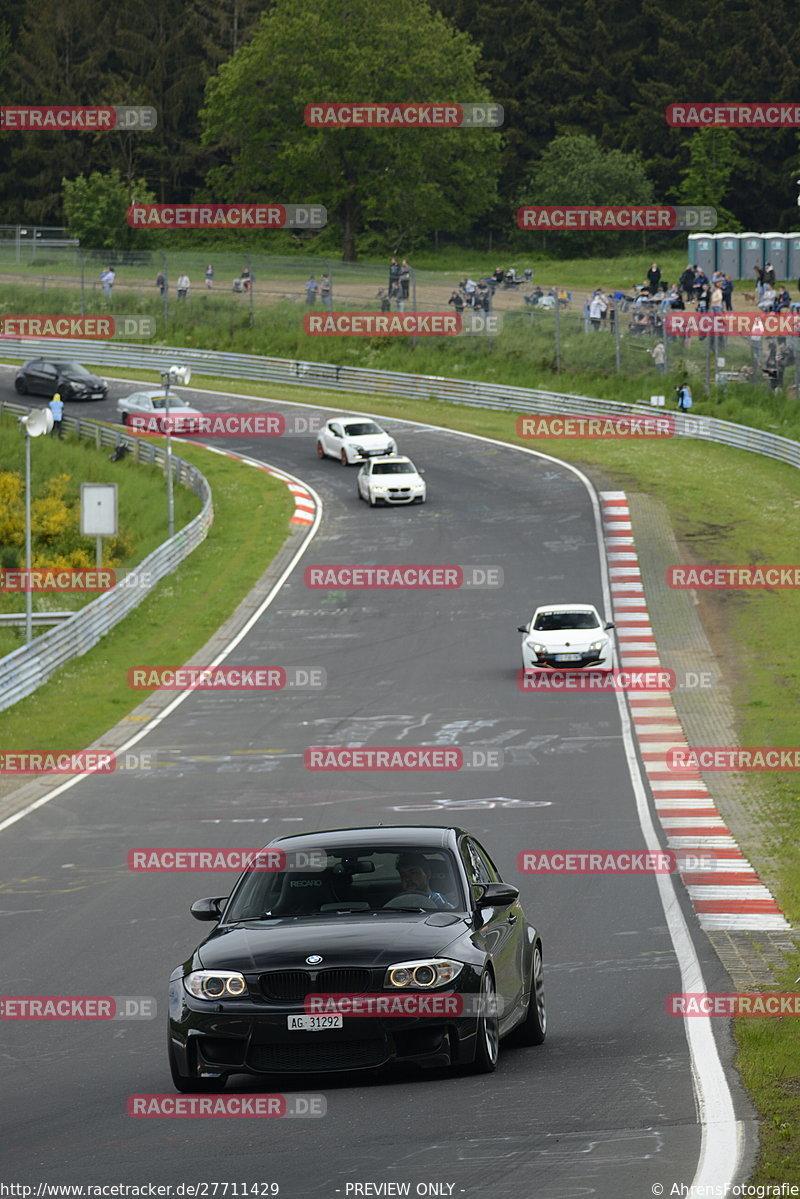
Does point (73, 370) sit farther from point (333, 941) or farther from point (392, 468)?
point (333, 941)

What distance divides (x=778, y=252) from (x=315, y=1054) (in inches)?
2888

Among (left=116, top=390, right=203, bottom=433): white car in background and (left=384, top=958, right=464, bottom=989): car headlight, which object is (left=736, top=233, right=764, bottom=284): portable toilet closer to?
(left=116, top=390, right=203, bottom=433): white car in background

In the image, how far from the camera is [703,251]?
3118 inches

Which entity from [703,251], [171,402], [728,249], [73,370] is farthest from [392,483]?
[728,249]

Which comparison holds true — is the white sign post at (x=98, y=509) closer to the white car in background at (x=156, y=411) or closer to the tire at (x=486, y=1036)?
the white car in background at (x=156, y=411)

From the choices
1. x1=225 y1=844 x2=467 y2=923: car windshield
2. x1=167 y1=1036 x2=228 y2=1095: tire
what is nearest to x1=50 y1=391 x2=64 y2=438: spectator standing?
x1=225 y1=844 x2=467 y2=923: car windshield

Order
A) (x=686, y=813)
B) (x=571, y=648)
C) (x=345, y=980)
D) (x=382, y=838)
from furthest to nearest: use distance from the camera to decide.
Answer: (x=571, y=648)
(x=686, y=813)
(x=382, y=838)
(x=345, y=980)

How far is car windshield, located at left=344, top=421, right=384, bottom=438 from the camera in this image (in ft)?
183

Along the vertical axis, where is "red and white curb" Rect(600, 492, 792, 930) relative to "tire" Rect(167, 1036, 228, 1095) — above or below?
below

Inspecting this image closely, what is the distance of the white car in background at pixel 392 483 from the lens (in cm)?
4981

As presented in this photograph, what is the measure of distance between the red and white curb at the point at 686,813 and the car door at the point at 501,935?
4.79 meters

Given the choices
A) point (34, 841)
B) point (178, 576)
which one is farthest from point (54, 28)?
point (34, 841)

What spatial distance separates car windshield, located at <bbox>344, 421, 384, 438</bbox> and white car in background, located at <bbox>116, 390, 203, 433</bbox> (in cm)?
837

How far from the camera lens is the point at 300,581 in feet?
139
